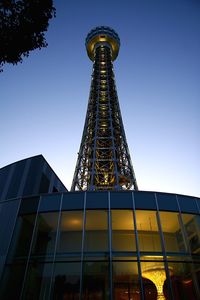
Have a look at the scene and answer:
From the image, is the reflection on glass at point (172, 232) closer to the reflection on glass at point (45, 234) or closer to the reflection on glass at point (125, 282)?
the reflection on glass at point (125, 282)

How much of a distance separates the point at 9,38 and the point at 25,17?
974mm

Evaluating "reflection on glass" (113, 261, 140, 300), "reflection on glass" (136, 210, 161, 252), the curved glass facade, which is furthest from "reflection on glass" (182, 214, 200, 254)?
"reflection on glass" (113, 261, 140, 300)

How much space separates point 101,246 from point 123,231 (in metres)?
1.39

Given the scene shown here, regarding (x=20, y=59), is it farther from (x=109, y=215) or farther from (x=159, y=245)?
(x=159, y=245)

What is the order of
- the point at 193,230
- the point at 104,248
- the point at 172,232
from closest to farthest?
the point at 104,248 < the point at 172,232 < the point at 193,230

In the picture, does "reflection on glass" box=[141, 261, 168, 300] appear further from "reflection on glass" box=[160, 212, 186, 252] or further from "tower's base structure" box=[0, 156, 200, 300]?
"reflection on glass" box=[160, 212, 186, 252]

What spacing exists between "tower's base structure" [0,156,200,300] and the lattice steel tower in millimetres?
18221

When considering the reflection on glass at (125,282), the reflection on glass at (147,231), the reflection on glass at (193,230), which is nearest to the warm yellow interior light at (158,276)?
the reflection on glass at (125,282)

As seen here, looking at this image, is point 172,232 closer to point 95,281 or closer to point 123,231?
point 123,231

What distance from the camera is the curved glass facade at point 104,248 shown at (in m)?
10.5

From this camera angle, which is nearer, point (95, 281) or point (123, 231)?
point (95, 281)

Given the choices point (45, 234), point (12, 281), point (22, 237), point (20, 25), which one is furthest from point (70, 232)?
point (20, 25)

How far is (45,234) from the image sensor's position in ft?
41.1

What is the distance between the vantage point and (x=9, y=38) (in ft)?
27.4
